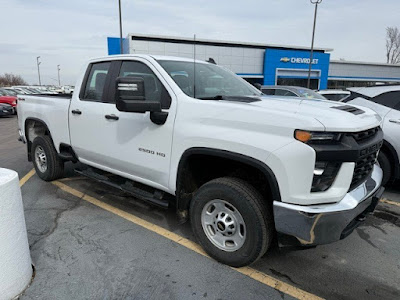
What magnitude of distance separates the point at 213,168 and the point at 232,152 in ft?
2.13

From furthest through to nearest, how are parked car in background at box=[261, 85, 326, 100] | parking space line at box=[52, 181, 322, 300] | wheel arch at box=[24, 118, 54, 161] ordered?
parked car in background at box=[261, 85, 326, 100] → wheel arch at box=[24, 118, 54, 161] → parking space line at box=[52, 181, 322, 300]

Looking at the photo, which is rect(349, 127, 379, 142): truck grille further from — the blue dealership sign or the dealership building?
the blue dealership sign

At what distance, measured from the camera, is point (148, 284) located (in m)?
2.74

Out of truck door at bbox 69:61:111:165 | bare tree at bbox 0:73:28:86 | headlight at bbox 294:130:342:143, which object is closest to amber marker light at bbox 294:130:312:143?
headlight at bbox 294:130:342:143

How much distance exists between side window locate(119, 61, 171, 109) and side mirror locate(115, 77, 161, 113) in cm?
30

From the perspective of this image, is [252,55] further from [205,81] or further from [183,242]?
[183,242]

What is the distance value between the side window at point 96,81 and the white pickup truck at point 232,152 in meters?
0.02

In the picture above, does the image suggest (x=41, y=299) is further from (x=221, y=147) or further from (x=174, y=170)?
(x=221, y=147)

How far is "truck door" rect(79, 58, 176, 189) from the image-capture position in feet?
10.6

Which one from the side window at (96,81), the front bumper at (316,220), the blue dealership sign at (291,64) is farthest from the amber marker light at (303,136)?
the blue dealership sign at (291,64)

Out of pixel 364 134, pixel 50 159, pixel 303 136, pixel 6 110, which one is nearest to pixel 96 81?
pixel 50 159

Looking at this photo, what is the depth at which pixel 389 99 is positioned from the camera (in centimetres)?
532

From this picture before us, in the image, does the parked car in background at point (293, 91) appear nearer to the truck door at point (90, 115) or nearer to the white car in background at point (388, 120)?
the white car in background at point (388, 120)

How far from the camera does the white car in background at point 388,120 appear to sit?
15.7ft
